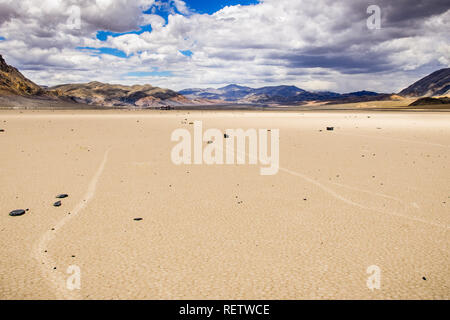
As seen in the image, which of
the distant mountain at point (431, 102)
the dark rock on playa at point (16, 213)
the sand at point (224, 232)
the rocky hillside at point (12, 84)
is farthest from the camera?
the distant mountain at point (431, 102)

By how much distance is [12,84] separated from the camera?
136 metres

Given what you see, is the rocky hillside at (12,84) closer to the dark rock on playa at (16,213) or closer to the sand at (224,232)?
the sand at (224,232)

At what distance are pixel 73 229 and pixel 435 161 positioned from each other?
42.9ft

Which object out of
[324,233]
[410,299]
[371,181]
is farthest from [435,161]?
[410,299]

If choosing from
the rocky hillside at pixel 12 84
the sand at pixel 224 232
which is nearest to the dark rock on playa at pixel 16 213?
the sand at pixel 224 232

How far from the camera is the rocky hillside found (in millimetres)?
127000

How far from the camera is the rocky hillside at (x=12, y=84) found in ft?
417

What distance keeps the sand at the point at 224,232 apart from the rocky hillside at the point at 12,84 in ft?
452

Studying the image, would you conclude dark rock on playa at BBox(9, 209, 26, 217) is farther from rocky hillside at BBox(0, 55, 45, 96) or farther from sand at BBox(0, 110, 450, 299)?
rocky hillside at BBox(0, 55, 45, 96)

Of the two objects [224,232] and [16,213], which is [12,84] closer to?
[16,213]

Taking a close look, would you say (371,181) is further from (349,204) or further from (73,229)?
(73,229)

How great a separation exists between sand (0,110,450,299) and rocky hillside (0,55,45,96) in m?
138

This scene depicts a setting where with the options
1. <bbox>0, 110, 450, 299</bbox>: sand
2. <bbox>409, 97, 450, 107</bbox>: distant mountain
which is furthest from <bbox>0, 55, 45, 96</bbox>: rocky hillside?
<bbox>409, 97, 450, 107</bbox>: distant mountain

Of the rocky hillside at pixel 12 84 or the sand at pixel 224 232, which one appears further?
the rocky hillside at pixel 12 84
